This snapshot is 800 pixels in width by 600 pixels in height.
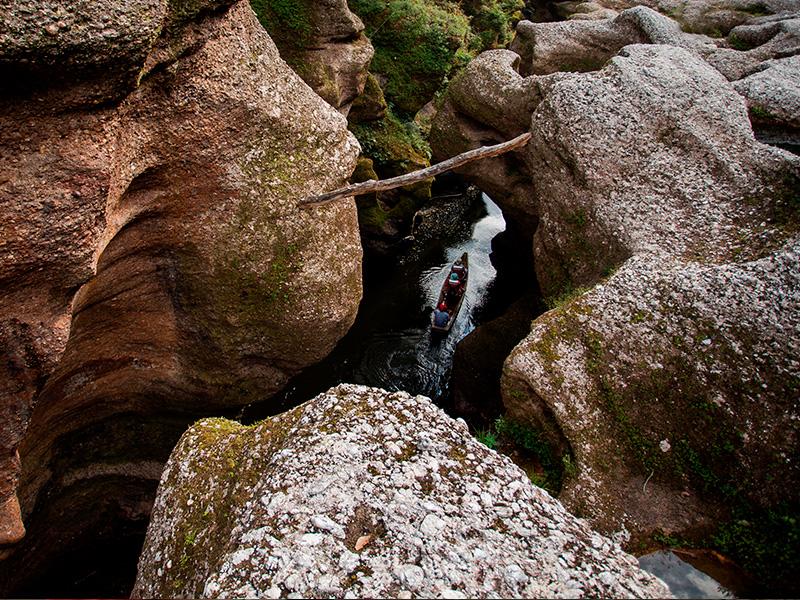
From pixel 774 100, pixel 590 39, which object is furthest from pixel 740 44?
pixel 774 100

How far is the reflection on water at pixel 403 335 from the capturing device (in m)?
13.5

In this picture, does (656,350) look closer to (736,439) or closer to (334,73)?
(736,439)

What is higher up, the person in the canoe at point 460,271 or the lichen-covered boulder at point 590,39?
the lichen-covered boulder at point 590,39

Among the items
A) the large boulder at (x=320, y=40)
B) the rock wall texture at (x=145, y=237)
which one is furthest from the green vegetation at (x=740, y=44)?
the rock wall texture at (x=145, y=237)

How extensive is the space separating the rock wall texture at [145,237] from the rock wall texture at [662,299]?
3.89 m

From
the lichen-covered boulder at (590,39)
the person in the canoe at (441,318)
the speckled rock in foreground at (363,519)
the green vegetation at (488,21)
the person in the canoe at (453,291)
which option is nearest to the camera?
the speckled rock in foreground at (363,519)

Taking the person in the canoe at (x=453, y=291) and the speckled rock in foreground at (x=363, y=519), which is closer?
the speckled rock in foreground at (x=363, y=519)

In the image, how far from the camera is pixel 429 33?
51.9 feet

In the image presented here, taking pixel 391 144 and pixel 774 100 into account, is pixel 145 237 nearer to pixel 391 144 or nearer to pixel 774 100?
pixel 391 144

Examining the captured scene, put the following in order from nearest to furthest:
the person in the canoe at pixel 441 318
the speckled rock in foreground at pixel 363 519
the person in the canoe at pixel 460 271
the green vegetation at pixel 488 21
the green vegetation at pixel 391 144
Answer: the speckled rock in foreground at pixel 363 519
the person in the canoe at pixel 441 318
the green vegetation at pixel 391 144
the person in the canoe at pixel 460 271
the green vegetation at pixel 488 21

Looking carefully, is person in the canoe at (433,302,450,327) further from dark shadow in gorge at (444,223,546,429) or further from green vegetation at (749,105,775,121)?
green vegetation at (749,105,775,121)

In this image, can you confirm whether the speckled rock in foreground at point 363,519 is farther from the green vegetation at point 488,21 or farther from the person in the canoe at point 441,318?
the green vegetation at point 488,21

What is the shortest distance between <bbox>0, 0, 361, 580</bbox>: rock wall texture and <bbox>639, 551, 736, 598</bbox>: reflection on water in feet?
18.3

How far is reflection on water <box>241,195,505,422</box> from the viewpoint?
13508 millimetres
